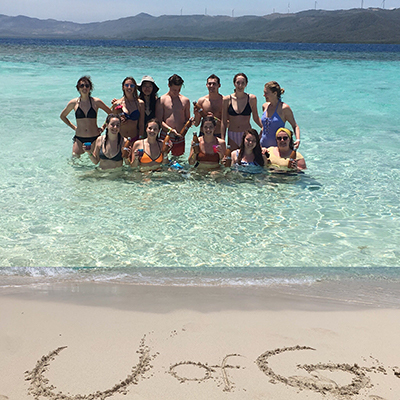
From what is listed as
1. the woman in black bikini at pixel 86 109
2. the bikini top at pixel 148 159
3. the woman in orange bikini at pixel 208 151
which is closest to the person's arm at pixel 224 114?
Answer: the woman in orange bikini at pixel 208 151

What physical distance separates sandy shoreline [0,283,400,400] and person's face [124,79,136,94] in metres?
3.18

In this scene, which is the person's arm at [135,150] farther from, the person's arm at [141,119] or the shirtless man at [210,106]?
the shirtless man at [210,106]

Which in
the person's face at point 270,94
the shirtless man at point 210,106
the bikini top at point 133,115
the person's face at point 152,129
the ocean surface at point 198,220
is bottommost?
the ocean surface at point 198,220

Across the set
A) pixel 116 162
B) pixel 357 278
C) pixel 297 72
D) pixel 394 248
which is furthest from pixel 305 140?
pixel 297 72

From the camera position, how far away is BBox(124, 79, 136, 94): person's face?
18.7ft

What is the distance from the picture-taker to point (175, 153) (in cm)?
637

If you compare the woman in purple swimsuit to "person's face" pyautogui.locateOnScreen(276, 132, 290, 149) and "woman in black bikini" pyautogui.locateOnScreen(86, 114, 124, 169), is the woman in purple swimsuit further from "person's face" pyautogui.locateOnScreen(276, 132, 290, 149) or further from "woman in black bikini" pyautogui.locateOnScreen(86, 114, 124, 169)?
"woman in black bikini" pyautogui.locateOnScreen(86, 114, 124, 169)

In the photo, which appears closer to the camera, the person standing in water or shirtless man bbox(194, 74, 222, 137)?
the person standing in water

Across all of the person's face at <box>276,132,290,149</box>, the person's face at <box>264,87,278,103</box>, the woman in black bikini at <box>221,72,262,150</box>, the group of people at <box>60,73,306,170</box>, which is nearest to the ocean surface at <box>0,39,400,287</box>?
the group of people at <box>60,73,306,170</box>

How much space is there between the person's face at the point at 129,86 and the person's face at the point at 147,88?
5.6 inches

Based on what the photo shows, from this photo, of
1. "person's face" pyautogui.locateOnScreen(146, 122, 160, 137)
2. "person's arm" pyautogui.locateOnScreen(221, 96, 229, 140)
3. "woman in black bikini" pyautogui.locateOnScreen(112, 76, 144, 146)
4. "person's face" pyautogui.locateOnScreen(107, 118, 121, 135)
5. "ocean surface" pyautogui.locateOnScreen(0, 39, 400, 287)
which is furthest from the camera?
"person's arm" pyautogui.locateOnScreen(221, 96, 229, 140)

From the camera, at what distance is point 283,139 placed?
571cm

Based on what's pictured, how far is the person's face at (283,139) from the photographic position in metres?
5.68

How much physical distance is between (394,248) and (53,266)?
125 inches
